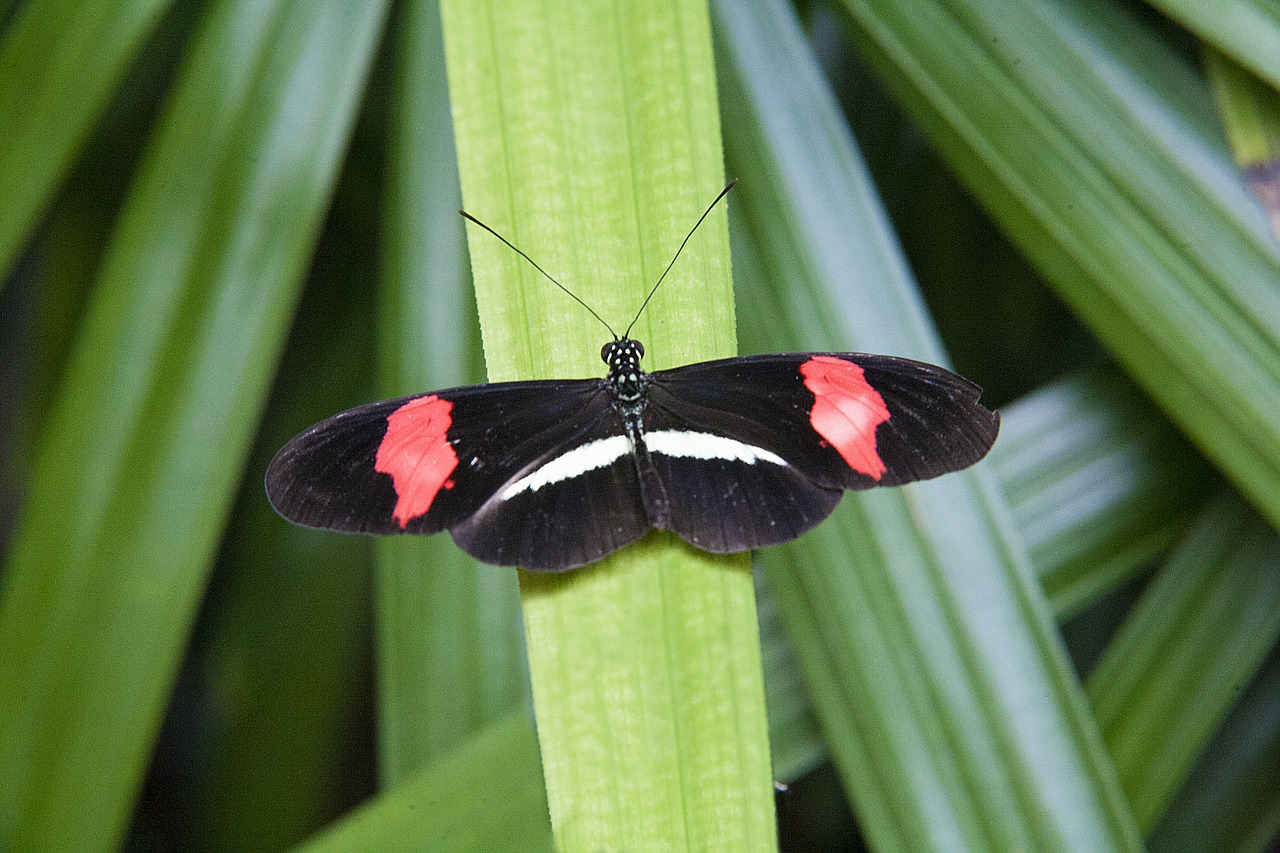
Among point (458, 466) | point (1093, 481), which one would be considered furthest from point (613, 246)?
point (1093, 481)

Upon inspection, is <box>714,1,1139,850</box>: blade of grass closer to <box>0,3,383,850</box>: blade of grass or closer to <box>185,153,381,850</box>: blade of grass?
<box>0,3,383,850</box>: blade of grass

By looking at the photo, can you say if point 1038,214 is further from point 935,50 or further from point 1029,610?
point 1029,610

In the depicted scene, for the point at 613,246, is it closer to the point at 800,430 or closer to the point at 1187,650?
the point at 800,430

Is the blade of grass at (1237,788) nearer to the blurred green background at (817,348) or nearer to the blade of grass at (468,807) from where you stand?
the blurred green background at (817,348)

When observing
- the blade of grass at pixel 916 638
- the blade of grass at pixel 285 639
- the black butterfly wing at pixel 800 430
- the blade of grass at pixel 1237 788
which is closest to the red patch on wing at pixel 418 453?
the black butterfly wing at pixel 800 430

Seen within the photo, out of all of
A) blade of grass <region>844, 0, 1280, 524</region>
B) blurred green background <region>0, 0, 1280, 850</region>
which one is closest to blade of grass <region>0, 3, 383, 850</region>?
blurred green background <region>0, 0, 1280, 850</region>

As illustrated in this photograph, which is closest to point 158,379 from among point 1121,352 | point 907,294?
point 907,294

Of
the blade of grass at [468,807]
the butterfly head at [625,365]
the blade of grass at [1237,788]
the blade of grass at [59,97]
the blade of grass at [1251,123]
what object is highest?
the blade of grass at [59,97]
